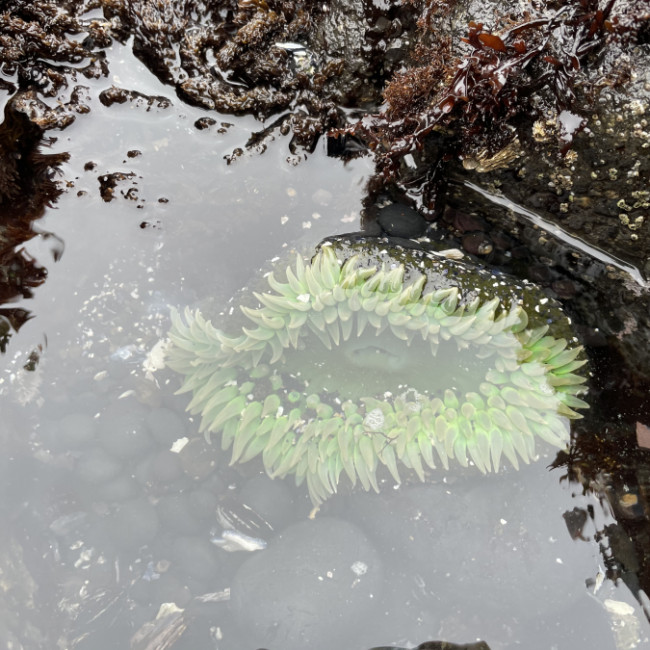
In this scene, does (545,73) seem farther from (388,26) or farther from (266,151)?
(266,151)

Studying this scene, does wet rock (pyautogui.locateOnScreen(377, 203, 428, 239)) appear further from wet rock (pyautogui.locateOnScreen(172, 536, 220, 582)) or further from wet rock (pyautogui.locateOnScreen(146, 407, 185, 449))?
wet rock (pyautogui.locateOnScreen(172, 536, 220, 582))

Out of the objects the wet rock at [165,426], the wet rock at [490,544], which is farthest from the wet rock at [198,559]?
the wet rock at [490,544]

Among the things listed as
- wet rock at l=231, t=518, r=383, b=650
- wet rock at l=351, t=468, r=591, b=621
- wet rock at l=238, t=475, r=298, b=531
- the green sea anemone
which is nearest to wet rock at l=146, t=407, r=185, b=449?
the green sea anemone

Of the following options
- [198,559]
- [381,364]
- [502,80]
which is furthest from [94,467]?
[502,80]

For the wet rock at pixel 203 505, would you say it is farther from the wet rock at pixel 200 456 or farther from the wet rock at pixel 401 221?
the wet rock at pixel 401 221

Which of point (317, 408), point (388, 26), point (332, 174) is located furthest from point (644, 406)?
point (388, 26)
